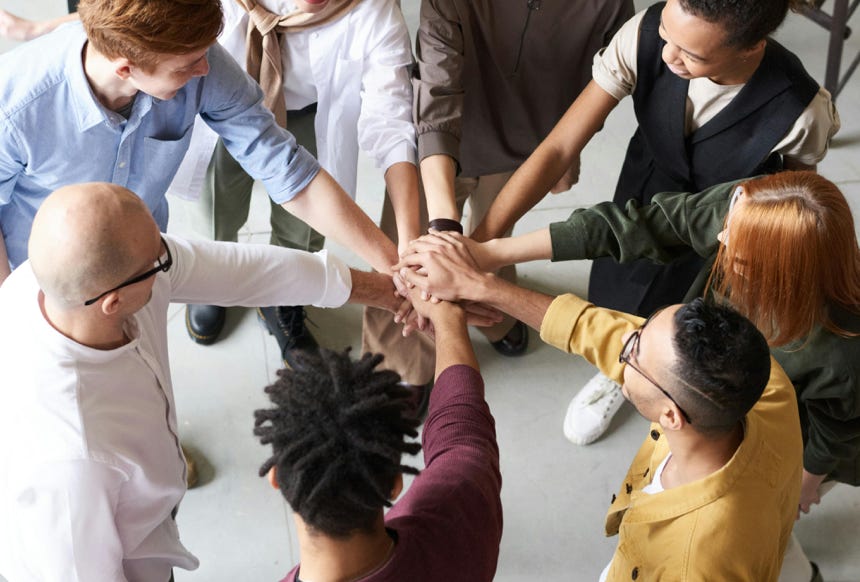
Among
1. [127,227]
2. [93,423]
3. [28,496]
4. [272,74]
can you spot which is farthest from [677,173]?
[28,496]

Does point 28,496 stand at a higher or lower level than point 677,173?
lower

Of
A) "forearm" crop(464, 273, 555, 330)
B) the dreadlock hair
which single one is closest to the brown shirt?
"forearm" crop(464, 273, 555, 330)

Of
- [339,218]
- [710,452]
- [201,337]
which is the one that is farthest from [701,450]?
[201,337]

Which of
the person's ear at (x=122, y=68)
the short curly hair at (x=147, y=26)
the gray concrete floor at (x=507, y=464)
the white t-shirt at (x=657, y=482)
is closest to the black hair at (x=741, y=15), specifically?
the white t-shirt at (x=657, y=482)

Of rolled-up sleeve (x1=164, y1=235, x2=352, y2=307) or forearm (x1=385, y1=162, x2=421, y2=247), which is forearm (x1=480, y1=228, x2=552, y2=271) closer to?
forearm (x1=385, y1=162, x2=421, y2=247)

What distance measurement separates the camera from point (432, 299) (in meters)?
2.08

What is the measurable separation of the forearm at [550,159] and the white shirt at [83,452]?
94cm

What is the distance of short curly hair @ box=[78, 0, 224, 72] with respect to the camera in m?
1.52

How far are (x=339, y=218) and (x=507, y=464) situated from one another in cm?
97

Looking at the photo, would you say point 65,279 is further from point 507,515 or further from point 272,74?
point 507,515

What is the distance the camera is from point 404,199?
223cm

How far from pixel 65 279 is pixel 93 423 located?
240 millimetres

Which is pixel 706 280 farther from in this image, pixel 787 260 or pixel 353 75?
pixel 353 75

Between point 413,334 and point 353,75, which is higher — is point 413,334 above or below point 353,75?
below
